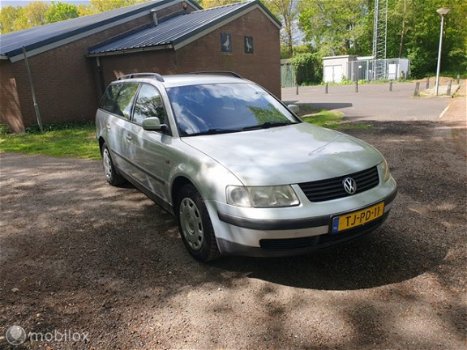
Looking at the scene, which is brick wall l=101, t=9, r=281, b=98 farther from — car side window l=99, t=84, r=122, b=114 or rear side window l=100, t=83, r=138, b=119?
rear side window l=100, t=83, r=138, b=119

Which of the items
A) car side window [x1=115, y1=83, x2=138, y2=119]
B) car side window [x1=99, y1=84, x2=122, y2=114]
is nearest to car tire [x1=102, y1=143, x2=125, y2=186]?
car side window [x1=99, y1=84, x2=122, y2=114]

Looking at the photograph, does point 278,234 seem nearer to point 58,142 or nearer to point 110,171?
point 110,171

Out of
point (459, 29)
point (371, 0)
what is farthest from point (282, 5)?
point (459, 29)

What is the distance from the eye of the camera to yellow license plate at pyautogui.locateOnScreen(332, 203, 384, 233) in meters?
3.09

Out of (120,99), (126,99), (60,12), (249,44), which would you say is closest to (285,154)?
(126,99)

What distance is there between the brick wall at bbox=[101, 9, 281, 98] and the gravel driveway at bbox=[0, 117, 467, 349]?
34.2 feet

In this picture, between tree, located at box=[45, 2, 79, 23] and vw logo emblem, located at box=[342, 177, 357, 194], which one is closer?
vw logo emblem, located at box=[342, 177, 357, 194]

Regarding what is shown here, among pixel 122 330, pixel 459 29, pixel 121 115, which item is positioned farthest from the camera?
pixel 459 29

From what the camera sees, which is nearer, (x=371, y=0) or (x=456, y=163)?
(x=456, y=163)

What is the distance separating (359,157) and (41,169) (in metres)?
6.95

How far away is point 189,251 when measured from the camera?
3.86m

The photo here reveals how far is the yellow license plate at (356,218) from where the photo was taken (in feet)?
10.1

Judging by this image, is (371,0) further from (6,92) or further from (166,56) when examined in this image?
(6,92)

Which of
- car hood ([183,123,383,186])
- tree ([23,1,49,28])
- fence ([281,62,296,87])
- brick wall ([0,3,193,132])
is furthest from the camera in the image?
tree ([23,1,49,28])
